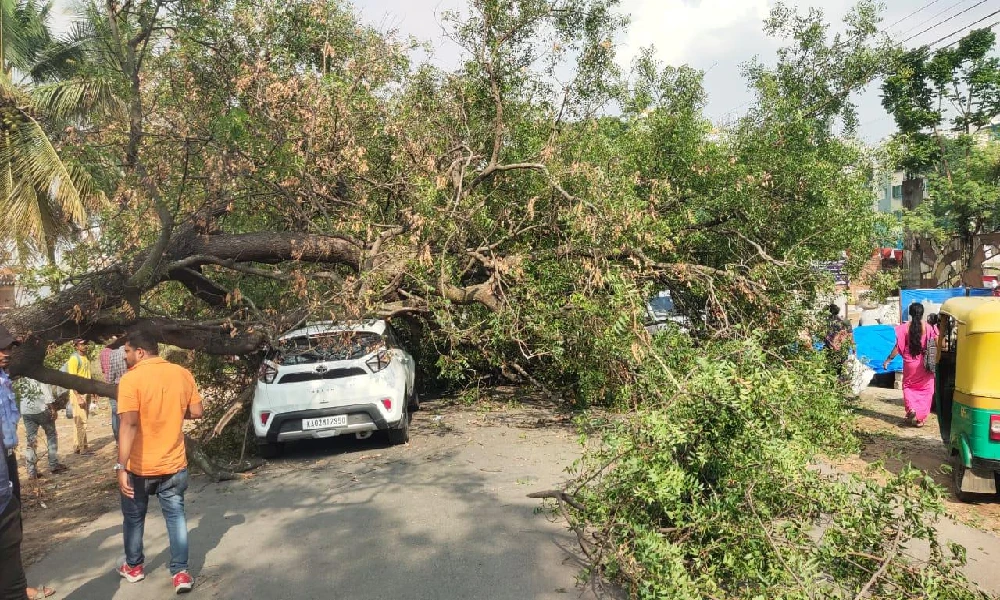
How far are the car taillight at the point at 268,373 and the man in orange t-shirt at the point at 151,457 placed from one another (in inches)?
144

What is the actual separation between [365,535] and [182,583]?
147cm

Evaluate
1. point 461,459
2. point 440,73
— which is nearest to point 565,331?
point 461,459

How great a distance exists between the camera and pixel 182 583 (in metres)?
4.95

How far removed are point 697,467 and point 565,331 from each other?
543 cm

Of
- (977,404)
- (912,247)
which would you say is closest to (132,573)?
(977,404)

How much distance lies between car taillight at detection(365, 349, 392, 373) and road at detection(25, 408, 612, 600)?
1087 mm

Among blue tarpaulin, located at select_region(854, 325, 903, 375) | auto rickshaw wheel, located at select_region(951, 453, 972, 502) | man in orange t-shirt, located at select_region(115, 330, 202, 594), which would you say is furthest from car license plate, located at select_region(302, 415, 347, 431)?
blue tarpaulin, located at select_region(854, 325, 903, 375)

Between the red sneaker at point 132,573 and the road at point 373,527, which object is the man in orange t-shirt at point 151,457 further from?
the road at point 373,527

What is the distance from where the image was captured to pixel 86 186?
1316 centimetres

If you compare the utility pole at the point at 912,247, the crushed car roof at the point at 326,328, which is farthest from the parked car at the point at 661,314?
the utility pole at the point at 912,247

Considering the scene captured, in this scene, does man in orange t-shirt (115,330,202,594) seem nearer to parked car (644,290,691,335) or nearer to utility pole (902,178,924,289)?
parked car (644,290,691,335)

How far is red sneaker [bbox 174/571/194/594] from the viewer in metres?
4.95

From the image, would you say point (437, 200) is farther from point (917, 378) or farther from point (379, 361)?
point (917, 378)

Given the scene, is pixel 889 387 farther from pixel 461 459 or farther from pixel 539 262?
pixel 461 459
